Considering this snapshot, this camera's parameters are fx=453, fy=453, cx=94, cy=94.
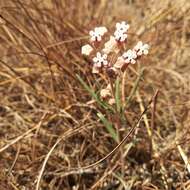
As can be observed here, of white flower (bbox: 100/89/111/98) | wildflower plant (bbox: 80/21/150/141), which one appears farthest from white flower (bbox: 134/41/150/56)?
white flower (bbox: 100/89/111/98)

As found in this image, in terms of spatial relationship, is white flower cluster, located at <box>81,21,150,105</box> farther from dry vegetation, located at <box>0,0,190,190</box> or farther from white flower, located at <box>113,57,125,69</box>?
dry vegetation, located at <box>0,0,190,190</box>

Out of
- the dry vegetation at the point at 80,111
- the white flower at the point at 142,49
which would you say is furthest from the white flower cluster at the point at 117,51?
the dry vegetation at the point at 80,111

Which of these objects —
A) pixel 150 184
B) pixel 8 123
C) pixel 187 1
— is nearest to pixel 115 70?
pixel 150 184

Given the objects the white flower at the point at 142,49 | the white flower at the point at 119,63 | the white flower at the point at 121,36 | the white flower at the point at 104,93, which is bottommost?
the white flower at the point at 104,93

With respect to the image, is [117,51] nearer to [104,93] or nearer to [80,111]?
[104,93]

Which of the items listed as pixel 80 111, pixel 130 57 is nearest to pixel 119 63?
pixel 130 57

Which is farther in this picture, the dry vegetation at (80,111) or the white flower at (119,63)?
the dry vegetation at (80,111)

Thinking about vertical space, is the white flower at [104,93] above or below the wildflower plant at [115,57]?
below

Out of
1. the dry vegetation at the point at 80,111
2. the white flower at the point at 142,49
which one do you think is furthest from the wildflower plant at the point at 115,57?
the dry vegetation at the point at 80,111

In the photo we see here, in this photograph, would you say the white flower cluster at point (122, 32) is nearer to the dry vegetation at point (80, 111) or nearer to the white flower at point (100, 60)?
the white flower at point (100, 60)
